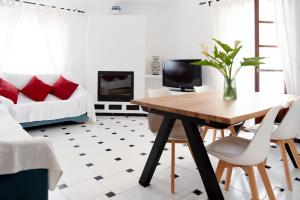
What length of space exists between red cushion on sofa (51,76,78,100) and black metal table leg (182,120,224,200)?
350 centimetres

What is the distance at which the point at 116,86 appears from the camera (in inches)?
221

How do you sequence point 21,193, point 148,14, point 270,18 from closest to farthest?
point 21,193, point 270,18, point 148,14

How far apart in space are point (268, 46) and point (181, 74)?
5.80 ft

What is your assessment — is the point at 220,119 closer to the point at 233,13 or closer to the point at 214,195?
the point at 214,195

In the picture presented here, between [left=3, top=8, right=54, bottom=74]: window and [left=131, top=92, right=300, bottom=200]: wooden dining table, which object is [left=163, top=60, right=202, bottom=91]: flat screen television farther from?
[left=131, top=92, right=300, bottom=200]: wooden dining table

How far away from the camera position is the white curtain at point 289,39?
363 centimetres

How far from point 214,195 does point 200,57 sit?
147 inches

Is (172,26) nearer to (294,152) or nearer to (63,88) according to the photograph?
(63,88)

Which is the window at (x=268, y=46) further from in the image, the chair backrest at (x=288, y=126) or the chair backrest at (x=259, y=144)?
the chair backrest at (x=259, y=144)

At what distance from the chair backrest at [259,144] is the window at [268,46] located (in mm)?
2694

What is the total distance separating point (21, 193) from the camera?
1670 mm

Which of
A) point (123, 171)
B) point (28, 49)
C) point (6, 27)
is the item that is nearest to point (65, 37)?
point (28, 49)

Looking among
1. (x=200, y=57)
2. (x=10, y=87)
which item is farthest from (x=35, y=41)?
(x=200, y=57)

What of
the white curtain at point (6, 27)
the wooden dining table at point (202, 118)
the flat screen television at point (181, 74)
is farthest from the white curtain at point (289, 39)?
the white curtain at point (6, 27)
